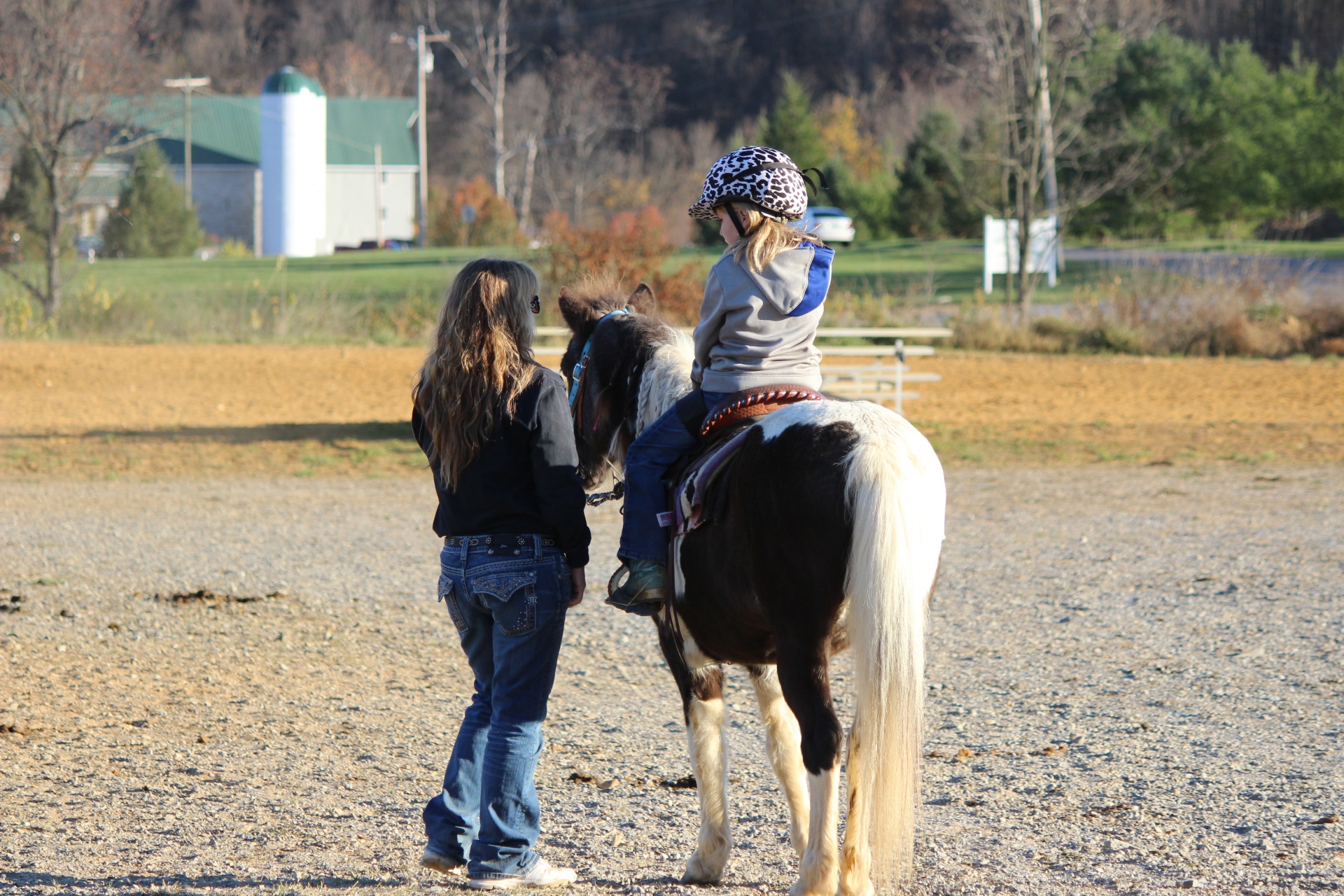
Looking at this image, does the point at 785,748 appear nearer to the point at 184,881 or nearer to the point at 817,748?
the point at 817,748

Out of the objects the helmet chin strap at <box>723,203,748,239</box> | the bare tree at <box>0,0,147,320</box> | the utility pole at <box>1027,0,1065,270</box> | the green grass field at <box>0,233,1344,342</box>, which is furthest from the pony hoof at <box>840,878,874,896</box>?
the utility pole at <box>1027,0,1065,270</box>

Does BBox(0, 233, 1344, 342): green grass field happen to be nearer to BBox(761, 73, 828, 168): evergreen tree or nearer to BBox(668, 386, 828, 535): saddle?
BBox(761, 73, 828, 168): evergreen tree

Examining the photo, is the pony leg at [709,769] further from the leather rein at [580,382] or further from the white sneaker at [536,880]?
the leather rein at [580,382]

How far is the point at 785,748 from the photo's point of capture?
145 inches

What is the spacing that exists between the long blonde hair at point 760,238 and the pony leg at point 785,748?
1.15m

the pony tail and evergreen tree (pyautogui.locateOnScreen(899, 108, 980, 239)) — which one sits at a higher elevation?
evergreen tree (pyautogui.locateOnScreen(899, 108, 980, 239))

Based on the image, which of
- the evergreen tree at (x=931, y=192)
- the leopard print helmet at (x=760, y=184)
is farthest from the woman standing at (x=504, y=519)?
the evergreen tree at (x=931, y=192)

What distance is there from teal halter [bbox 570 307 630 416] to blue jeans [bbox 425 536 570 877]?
837 millimetres

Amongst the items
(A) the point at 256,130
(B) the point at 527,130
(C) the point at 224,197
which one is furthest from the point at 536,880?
(A) the point at 256,130

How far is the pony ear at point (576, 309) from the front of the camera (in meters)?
4.41

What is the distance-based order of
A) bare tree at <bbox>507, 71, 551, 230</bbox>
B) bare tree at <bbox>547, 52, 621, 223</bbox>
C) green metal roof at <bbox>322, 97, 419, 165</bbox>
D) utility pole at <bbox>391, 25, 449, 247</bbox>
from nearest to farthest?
1. utility pole at <bbox>391, 25, 449, 247</bbox>
2. bare tree at <bbox>507, 71, 551, 230</bbox>
3. bare tree at <bbox>547, 52, 621, 223</bbox>
4. green metal roof at <bbox>322, 97, 419, 165</bbox>

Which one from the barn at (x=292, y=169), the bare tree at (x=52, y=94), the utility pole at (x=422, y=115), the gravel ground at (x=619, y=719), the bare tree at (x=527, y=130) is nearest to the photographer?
the gravel ground at (x=619, y=719)

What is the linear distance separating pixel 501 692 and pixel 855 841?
3.37 feet

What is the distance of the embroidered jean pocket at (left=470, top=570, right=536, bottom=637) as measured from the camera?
3461mm
